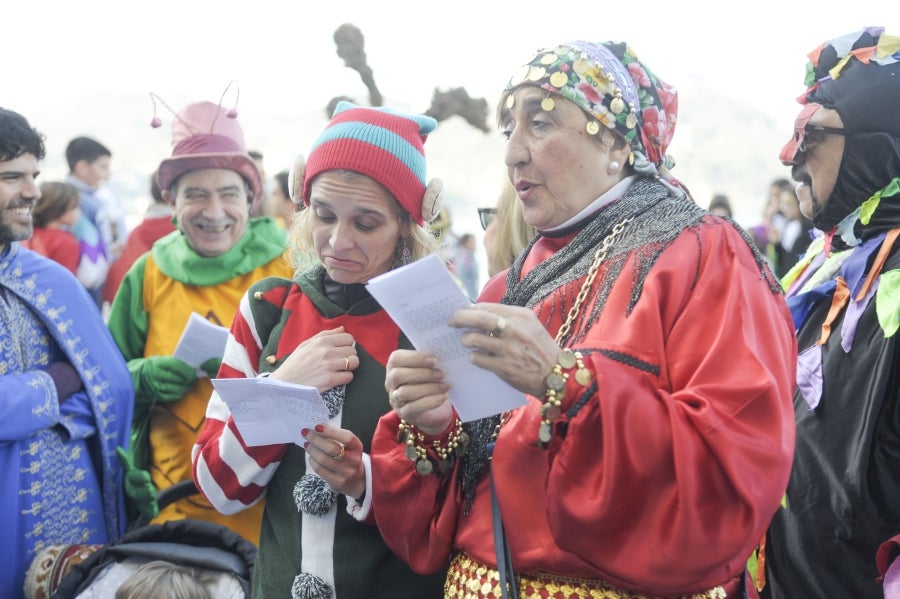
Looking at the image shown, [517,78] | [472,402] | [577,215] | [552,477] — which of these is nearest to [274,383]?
[472,402]

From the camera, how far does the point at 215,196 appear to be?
3.70 meters

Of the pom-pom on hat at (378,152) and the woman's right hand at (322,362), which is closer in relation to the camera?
the woman's right hand at (322,362)

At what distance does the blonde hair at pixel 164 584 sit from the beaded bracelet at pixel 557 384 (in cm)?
155

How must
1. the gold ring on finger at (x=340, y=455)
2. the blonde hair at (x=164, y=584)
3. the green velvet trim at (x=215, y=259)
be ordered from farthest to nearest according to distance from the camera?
the green velvet trim at (x=215, y=259)
the blonde hair at (x=164, y=584)
the gold ring on finger at (x=340, y=455)

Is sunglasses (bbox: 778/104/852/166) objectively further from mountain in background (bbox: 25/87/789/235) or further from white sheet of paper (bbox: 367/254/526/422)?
mountain in background (bbox: 25/87/789/235)

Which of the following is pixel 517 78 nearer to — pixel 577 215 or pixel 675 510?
pixel 577 215

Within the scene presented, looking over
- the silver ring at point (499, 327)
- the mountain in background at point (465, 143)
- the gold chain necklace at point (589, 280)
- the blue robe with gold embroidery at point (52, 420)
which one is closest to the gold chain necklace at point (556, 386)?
the silver ring at point (499, 327)

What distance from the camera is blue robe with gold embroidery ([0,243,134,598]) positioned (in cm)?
287

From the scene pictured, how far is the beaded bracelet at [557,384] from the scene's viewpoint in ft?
4.85

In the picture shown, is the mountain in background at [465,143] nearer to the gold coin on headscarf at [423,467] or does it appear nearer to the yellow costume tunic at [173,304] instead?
the yellow costume tunic at [173,304]

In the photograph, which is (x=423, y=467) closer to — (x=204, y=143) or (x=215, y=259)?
(x=215, y=259)

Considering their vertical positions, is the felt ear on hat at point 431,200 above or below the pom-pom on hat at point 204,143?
below

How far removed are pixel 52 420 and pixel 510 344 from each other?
7.17 ft

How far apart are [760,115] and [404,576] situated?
6981cm
